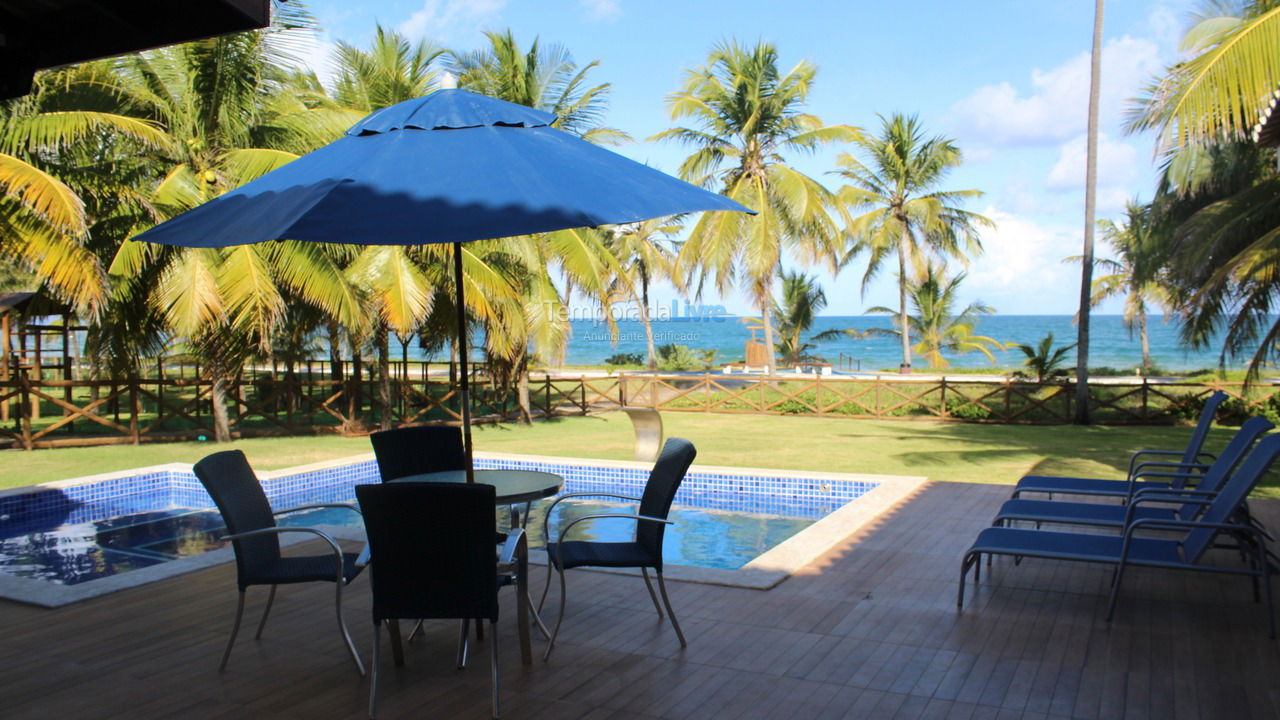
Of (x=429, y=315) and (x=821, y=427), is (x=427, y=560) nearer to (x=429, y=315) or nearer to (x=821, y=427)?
(x=429, y=315)

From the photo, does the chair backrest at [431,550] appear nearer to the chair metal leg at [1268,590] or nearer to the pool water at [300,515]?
the chair metal leg at [1268,590]

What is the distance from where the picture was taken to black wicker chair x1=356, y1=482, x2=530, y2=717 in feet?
10.0

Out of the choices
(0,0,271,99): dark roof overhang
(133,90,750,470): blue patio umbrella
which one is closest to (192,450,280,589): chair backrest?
(133,90,750,470): blue patio umbrella

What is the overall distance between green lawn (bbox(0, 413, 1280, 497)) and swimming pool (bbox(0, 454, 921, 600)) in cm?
132

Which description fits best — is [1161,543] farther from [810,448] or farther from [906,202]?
[906,202]

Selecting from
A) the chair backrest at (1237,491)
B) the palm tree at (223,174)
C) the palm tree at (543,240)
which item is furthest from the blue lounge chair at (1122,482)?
the palm tree at (223,174)

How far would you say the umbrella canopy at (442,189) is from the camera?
10.5 ft

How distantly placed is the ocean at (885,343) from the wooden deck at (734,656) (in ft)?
124

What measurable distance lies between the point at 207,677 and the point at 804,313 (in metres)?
27.2

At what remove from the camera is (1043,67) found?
37.7m

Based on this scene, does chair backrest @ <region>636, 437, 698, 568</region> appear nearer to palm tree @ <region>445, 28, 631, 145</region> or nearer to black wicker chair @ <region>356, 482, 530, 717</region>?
black wicker chair @ <region>356, 482, 530, 717</region>

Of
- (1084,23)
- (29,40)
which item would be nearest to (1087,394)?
(1084,23)

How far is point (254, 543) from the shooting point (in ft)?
12.3

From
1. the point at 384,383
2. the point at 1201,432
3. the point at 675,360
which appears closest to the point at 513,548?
the point at 1201,432
